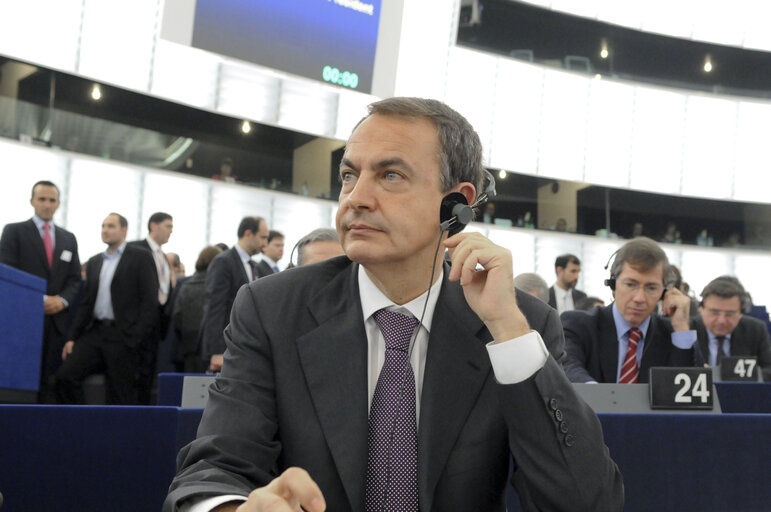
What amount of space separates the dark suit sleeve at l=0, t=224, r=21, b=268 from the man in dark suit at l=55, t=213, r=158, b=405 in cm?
53

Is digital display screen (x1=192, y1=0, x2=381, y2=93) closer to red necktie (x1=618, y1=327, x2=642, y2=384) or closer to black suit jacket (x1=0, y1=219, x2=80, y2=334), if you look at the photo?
black suit jacket (x1=0, y1=219, x2=80, y2=334)

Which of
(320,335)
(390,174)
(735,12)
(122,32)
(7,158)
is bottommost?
(320,335)

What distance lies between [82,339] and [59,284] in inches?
20.7

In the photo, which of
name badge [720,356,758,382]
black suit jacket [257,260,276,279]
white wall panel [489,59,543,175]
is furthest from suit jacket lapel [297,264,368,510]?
white wall panel [489,59,543,175]

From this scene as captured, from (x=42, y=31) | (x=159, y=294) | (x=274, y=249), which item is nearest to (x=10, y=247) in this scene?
(x=159, y=294)

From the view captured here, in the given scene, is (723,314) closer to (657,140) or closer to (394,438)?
(394,438)

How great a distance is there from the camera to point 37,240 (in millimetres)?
6609

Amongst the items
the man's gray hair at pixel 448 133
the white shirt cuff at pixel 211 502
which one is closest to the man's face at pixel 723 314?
the man's gray hair at pixel 448 133

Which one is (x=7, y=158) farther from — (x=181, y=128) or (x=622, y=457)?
(x=622, y=457)

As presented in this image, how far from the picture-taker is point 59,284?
22.1 ft

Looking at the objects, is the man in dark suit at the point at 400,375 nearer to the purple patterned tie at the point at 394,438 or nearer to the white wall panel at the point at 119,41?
the purple patterned tie at the point at 394,438

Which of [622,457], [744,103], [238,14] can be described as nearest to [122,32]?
[238,14]

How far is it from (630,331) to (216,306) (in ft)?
10.3

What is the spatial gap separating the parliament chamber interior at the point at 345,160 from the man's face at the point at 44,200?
164 millimetres
